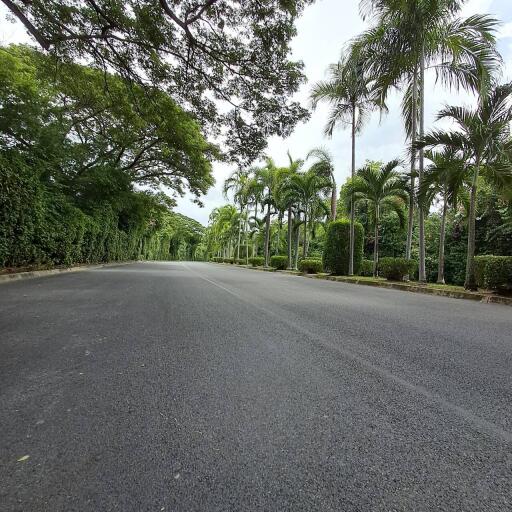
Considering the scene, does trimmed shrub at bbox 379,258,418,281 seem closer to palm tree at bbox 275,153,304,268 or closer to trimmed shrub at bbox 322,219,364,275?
trimmed shrub at bbox 322,219,364,275

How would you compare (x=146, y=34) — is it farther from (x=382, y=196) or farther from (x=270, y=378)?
(x=382, y=196)

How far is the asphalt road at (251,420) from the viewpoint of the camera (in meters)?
1.51

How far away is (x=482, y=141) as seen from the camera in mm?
11055

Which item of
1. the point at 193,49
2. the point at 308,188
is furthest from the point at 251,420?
the point at 308,188

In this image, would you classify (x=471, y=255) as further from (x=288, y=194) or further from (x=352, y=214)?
(x=288, y=194)

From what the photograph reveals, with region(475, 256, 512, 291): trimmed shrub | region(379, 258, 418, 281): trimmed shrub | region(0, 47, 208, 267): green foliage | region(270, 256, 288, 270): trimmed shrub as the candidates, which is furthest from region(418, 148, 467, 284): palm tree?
region(270, 256, 288, 270): trimmed shrub

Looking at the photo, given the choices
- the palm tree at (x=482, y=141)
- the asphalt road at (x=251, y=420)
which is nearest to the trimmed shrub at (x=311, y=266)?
the palm tree at (x=482, y=141)

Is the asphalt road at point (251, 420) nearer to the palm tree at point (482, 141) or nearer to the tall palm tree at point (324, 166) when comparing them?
the palm tree at point (482, 141)

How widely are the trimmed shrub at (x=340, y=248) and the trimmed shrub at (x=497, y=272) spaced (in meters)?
8.37

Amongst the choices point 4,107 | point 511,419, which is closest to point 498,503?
point 511,419

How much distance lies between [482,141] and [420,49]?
4789 mm

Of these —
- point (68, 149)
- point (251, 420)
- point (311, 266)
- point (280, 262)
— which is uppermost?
point (68, 149)

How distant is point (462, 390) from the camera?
269cm

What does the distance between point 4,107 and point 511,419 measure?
48.9ft
